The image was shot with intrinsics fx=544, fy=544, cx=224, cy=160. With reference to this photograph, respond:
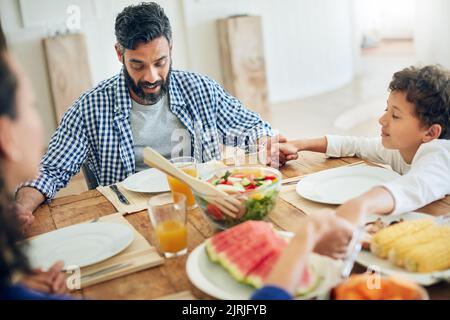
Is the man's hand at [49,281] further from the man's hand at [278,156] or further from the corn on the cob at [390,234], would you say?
the man's hand at [278,156]

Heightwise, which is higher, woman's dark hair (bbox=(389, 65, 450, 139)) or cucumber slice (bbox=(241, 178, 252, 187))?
woman's dark hair (bbox=(389, 65, 450, 139))

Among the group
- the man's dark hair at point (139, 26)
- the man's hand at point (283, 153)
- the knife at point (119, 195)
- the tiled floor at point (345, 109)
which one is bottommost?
the tiled floor at point (345, 109)

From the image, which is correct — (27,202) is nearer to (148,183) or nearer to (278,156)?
(148,183)

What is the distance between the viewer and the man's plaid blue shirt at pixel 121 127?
207 cm

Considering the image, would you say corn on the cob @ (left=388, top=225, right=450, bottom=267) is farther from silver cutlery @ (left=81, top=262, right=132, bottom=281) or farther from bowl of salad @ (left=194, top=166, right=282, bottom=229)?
silver cutlery @ (left=81, top=262, right=132, bottom=281)

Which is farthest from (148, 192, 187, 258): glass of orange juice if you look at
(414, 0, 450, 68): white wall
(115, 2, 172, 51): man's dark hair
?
(414, 0, 450, 68): white wall

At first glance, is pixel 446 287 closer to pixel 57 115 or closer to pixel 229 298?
pixel 229 298

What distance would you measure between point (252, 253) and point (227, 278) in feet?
0.25

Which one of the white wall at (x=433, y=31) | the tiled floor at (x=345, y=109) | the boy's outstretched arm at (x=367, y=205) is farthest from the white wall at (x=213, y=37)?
the boy's outstretched arm at (x=367, y=205)

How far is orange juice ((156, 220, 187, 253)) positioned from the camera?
4.11 feet

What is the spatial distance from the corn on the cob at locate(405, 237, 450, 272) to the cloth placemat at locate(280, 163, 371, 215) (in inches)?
14.7

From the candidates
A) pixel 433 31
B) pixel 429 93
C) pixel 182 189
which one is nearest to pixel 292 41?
pixel 433 31

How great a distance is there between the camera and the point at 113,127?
2.18 meters

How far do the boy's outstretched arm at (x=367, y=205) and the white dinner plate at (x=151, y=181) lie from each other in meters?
0.55
